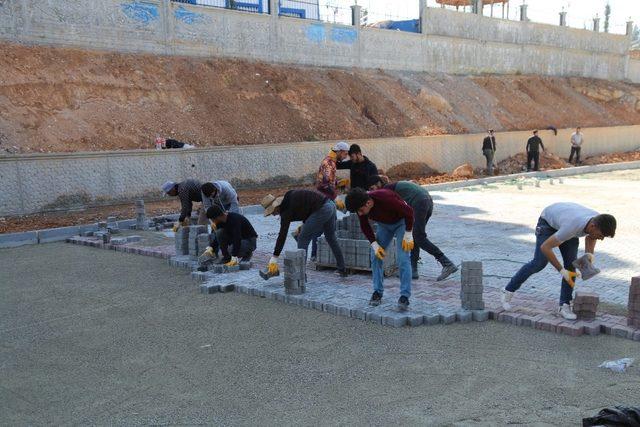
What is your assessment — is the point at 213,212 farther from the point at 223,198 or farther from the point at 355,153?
the point at 355,153

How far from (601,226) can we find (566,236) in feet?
1.21

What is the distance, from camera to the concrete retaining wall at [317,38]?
17.7 meters

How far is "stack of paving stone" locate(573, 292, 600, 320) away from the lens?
5.25 m

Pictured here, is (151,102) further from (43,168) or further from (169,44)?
(43,168)

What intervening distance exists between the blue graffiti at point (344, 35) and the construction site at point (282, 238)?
4.6 inches

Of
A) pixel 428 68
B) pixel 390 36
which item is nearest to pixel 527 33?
pixel 428 68

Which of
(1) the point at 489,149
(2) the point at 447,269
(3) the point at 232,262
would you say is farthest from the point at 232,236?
(1) the point at 489,149

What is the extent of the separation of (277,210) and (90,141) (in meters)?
11.1

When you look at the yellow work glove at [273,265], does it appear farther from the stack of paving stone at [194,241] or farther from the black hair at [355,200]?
the stack of paving stone at [194,241]

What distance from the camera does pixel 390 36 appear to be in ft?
89.5

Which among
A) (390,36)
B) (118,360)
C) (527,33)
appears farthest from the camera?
(527,33)

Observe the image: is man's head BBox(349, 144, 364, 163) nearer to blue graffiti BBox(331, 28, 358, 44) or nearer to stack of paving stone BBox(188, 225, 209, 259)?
stack of paving stone BBox(188, 225, 209, 259)

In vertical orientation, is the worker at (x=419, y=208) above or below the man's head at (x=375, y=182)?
below

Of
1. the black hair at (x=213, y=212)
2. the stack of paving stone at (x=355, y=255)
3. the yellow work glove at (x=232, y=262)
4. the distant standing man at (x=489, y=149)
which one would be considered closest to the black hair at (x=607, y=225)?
the stack of paving stone at (x=355, y=255)
